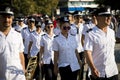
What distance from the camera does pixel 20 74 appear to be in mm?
6469

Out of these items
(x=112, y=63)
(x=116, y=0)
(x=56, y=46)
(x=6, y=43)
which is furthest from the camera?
(x=116, y=0)

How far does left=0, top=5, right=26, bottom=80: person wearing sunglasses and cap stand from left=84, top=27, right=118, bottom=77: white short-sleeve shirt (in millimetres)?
1075

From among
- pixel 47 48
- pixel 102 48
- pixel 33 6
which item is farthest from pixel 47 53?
pixel 33 6

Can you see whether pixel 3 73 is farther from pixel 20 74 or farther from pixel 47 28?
pixel 47 28

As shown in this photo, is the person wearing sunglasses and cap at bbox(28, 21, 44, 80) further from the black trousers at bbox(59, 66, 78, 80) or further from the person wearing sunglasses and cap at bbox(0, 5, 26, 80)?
the person wearing sunglasses and cap at bbox(0, 5, 26, 80)

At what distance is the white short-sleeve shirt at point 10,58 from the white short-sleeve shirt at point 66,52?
2.41m

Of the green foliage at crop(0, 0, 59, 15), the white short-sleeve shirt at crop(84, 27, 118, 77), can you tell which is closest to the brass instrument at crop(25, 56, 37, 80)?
the white short-sleeve shirt at crop(84, 27, 118, 77)

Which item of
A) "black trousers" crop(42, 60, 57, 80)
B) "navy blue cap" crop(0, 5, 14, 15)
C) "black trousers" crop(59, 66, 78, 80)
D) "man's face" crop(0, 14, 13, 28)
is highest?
"navy blue cap" crop(0, 5, 14, 15)

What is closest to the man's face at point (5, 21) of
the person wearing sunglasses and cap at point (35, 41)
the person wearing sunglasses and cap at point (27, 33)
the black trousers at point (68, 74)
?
the black trousers at point (68, 74)

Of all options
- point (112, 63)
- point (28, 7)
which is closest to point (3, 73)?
point (112, 63)

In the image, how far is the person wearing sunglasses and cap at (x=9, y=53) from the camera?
21.0 feet

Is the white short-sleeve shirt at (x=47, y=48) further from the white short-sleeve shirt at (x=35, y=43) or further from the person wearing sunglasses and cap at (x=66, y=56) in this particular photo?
the person wearing sunglasses and cap at (x=66, y=56)

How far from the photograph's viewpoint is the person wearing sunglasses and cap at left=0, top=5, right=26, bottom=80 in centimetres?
641

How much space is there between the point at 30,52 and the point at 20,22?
2806mm
